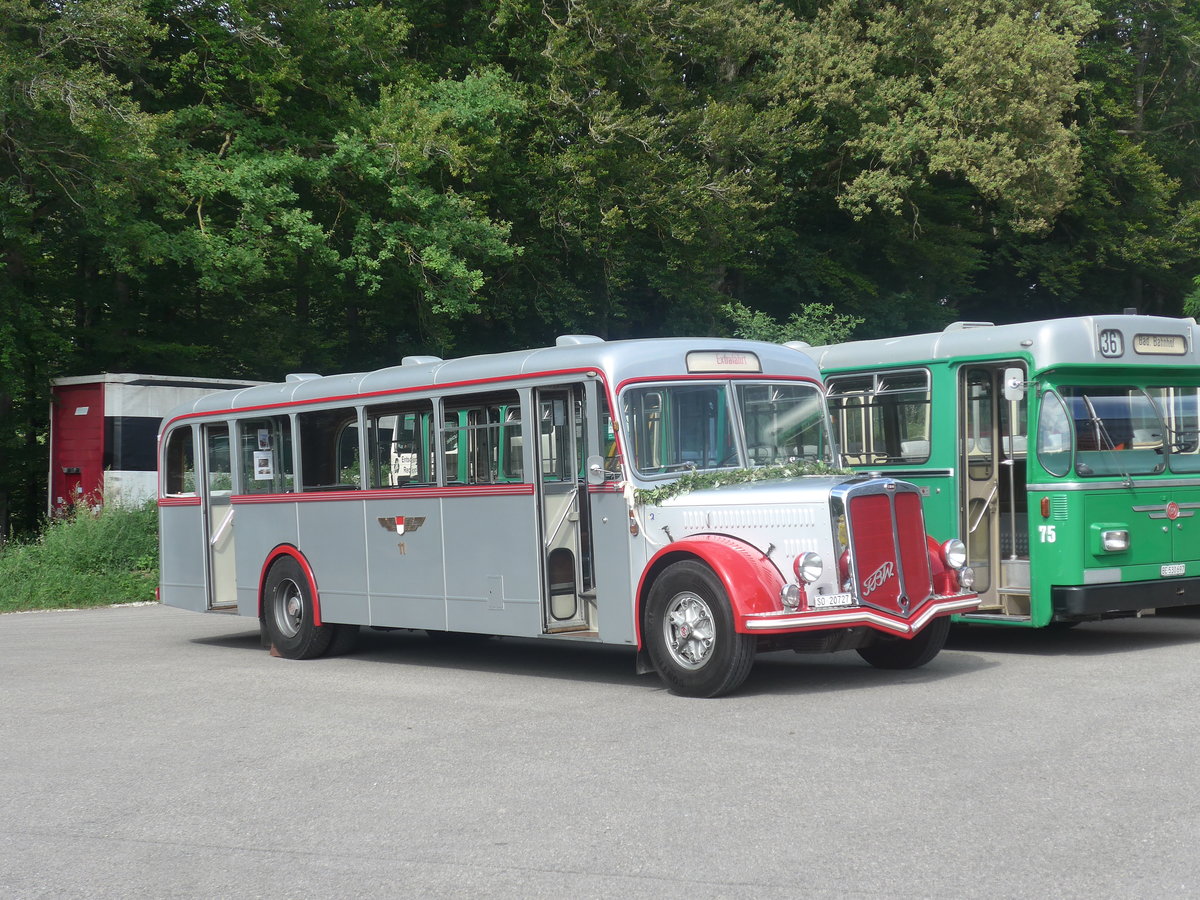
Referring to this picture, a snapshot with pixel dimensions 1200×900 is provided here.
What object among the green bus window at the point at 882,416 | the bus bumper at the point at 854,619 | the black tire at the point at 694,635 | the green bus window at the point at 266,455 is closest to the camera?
the bus bumper at the point at 854,619

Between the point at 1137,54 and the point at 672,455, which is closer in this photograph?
the point at 672,455

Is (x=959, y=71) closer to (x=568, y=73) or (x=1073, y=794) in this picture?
(x=568, y=73)

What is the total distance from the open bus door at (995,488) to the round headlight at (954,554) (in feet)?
5.73

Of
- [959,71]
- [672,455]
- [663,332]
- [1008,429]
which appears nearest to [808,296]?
[663,332]

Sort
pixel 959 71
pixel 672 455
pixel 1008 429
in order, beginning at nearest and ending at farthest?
pixel 672 455 < pixel 1008 429 < pixel 959 71

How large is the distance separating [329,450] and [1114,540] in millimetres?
7300

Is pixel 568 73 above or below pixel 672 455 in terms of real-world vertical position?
above

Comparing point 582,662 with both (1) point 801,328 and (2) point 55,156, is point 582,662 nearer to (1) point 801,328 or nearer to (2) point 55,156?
(2) point 55,156

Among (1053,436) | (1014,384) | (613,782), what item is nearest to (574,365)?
(1014,384)

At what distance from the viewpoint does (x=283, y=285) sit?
98.6ft

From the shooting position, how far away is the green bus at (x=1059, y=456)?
12.7 meters

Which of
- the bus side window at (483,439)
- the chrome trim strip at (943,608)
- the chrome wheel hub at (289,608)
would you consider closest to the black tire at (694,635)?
the chrome trim strip at (943,608)

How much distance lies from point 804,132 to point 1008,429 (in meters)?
20.9

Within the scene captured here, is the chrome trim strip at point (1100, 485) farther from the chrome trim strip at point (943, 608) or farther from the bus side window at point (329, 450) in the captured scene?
the bus side window at point (329, 450)
